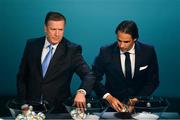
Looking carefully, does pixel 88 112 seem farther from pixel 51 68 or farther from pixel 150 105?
pixel 51 68

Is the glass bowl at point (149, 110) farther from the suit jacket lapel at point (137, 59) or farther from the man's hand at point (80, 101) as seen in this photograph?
the suit jacket lapel at point (137, 59)

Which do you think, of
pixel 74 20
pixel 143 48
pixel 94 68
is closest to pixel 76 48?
pixel 94 68

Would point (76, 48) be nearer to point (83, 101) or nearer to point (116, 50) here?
point (116, 50)

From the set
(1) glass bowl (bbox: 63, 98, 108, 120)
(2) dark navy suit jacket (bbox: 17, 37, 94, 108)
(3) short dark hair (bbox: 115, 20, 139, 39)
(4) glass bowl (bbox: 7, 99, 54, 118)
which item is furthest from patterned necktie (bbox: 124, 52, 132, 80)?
(4) glass bowl (bbox: 7, 99, 54, 118)

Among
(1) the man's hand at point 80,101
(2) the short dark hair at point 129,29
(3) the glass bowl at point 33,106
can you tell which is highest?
(2) the short dark hair at point 129,29

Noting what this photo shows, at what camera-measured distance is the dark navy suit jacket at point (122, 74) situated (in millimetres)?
3756

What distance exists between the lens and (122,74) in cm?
374

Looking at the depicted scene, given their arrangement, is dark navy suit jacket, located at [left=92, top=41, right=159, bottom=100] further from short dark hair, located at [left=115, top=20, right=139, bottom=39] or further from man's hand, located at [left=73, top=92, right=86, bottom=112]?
man's hand, located at [left=73, top=92, right=86, bottom=112]

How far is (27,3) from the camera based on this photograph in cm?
465

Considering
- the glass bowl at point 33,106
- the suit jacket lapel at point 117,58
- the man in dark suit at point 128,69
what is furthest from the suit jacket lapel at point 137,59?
the glass bowl at point 33,106

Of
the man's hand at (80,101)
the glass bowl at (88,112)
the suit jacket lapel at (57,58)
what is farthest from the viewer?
the suit jacket lapel at (57,58)

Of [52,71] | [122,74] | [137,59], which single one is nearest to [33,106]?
[52,71]

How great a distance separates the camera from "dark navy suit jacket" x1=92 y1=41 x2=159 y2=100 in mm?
3756

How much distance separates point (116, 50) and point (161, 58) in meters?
1.07
